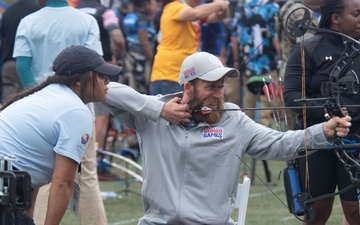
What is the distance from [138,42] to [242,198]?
27.8ft

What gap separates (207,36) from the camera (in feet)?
35.1

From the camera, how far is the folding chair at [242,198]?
16.7 ft

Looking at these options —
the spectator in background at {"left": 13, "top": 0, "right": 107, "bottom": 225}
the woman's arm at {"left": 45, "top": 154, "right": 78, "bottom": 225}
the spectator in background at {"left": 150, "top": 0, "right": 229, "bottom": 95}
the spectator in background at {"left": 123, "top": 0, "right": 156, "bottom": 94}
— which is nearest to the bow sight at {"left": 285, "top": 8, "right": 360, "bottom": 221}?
the woman's arm at {"left": 45, "top": 154, "right": 78, "bottom": 225}

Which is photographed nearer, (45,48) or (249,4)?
(45,48)

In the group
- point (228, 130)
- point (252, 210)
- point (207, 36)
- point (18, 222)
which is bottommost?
point (252, 210)

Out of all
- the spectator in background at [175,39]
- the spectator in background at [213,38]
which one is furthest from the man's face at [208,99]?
the spectator in background at [213,38]

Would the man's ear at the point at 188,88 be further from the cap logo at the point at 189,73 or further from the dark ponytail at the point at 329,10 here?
the dark ponytail at the point at 329,10

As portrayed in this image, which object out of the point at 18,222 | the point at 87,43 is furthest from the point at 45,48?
the point at 18,222

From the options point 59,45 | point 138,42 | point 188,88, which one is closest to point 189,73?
point 188,88

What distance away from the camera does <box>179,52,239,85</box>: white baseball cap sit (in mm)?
4957

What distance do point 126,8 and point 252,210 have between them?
584cm

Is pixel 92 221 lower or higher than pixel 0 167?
lower

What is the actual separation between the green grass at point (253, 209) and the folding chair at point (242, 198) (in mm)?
2899

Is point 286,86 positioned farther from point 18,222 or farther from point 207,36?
point 207,36
